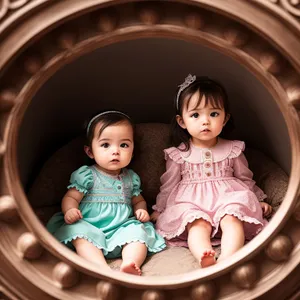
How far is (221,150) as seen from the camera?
1660 millimetres

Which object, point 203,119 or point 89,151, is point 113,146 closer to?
point 89,151

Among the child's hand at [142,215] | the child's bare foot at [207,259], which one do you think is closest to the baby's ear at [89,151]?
the child's hand at [142,215]

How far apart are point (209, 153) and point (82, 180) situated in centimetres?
36

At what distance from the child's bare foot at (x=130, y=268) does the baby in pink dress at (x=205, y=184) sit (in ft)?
0.54

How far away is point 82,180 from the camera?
5.16 ft

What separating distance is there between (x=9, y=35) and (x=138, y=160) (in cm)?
66

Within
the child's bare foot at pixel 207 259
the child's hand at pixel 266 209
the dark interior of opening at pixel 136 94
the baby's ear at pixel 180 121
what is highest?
the dark interior of opening at pixel 136 94

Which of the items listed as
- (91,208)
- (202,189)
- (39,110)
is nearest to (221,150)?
(202,189)

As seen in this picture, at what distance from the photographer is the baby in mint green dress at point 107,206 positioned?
1467mm

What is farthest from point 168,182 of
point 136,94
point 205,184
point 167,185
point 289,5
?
point 289,5

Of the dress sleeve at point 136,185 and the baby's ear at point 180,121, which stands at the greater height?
the baby's ear at point 180,121

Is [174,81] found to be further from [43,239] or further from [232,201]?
[43,239]

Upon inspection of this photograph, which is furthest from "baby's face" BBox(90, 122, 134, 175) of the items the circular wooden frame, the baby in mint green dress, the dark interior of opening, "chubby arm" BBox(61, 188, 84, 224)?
the circular wooden frame

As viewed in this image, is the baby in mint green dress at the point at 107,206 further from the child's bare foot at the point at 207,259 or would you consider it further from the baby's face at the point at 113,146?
the child's bare foot at the point at 207,259
